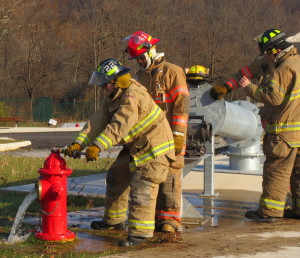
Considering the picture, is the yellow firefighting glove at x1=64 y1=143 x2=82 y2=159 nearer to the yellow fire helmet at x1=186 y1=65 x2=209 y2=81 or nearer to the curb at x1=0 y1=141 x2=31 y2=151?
the yellow fire helmet at x1=186 y1=65 x2=209 y2=81

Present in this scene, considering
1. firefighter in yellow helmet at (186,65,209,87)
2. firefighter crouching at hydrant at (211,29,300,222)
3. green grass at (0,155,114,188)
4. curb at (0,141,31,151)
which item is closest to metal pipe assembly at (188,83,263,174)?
firefighter in yellow helmet at (186,65,209,87)

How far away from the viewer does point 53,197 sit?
17.8 feet

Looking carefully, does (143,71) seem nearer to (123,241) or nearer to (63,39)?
(123,241)

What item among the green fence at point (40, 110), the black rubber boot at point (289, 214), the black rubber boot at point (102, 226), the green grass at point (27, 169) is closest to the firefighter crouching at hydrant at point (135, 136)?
the black rubber boot at point (102, 226)

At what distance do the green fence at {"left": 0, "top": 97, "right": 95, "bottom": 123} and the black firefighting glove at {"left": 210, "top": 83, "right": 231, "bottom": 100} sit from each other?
29.2 meters

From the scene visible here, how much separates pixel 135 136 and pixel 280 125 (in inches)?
64.8

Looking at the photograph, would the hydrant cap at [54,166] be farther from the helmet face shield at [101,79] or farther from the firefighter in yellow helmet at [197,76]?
the firefighter in yellow helmet at [197,76]

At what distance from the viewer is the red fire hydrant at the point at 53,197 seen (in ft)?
17.7

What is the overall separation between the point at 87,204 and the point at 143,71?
1966 mm

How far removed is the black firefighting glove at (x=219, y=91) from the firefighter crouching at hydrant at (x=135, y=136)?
1.36 meters

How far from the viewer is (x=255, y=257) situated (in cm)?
493

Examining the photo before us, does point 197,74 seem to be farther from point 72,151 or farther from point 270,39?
point 72,151

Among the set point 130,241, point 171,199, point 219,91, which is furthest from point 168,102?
point 130,241

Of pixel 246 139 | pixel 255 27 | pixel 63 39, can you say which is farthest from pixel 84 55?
pixel 246 139
